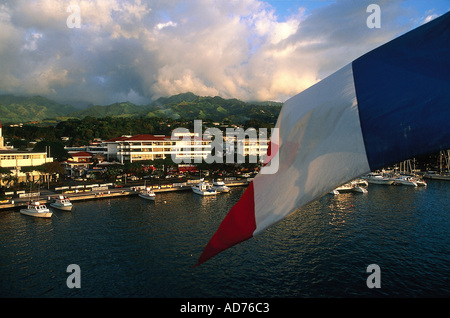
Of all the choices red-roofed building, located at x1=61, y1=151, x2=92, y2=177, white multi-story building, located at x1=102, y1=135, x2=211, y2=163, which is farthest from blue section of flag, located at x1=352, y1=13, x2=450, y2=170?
white multi-story building, located at x1=102, y1=135, x2=211, y2=163

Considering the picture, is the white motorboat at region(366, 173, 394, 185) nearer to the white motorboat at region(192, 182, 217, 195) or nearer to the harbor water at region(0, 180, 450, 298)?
the harbor water at region(0, 180, 450, 298)

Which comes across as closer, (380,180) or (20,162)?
(20,162)

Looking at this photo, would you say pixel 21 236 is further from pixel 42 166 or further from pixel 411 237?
pixel 411 237

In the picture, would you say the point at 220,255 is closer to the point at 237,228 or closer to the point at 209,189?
the point at 237,228

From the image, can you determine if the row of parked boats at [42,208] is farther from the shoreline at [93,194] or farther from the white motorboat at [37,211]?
the shoreline at [93,194]

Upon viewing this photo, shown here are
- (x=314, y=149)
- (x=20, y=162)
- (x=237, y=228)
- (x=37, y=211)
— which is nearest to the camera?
(x=314, y=149)

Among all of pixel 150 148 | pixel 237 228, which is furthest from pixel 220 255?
pixel 150 148
